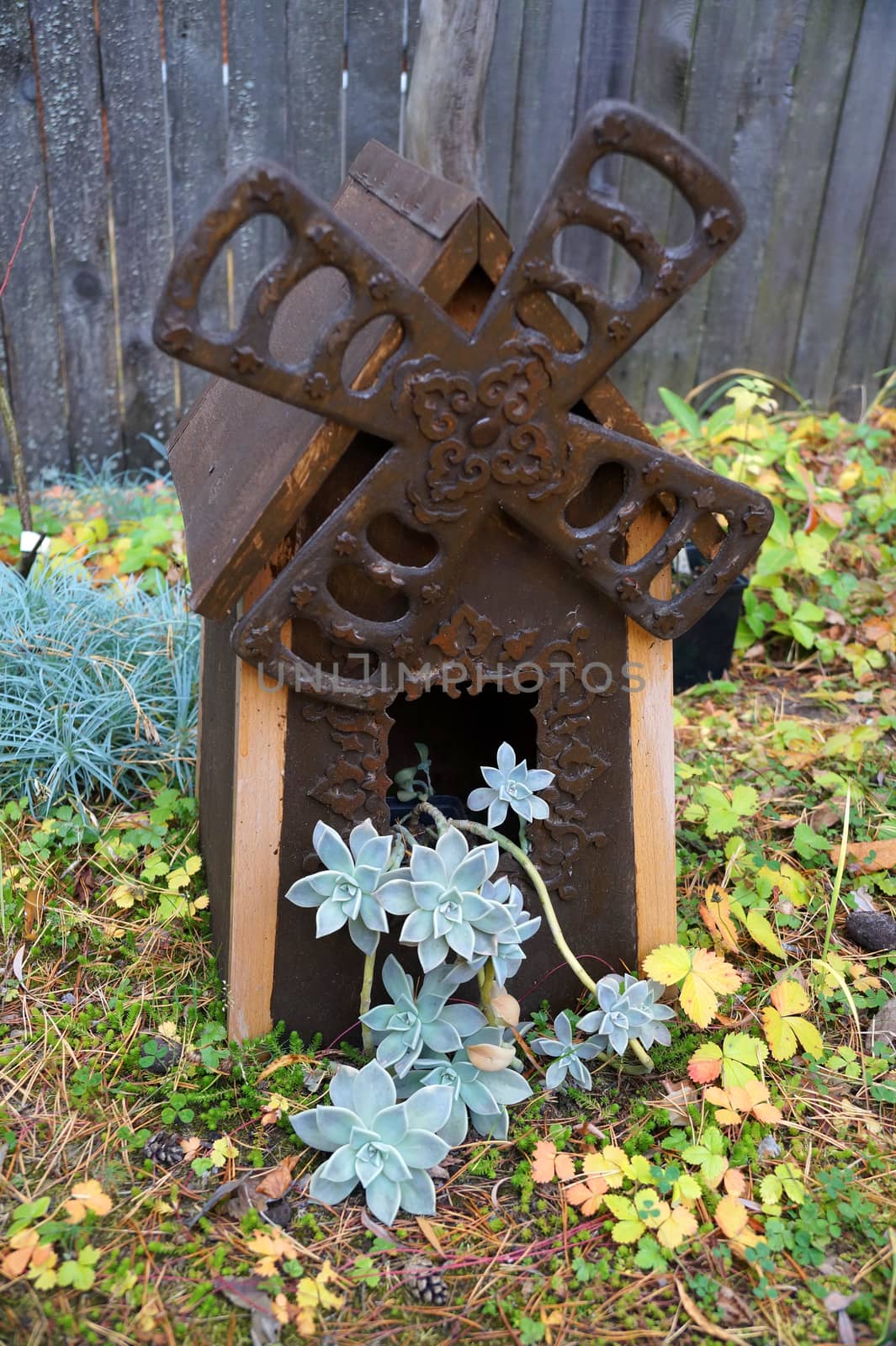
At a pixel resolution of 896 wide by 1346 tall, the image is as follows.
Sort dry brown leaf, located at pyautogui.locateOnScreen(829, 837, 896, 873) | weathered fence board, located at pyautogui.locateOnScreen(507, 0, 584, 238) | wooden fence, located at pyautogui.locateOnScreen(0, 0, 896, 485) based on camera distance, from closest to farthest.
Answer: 1. dry brown leaf, located at pyautogui.locateOnScreen(829, 837, 896, 873)
2. wooden fence, located at pyautogui.locateOnScreen(0, 0, 896, 485)
3. weathered fence board, located at pyautogui.locateOnScreen(507, 0, 584, 238)

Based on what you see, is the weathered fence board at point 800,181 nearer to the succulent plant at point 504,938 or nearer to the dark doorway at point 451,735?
the dark doorway at point 451,735

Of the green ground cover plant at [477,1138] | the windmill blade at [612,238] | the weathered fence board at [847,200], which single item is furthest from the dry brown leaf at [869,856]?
the weathered fence board at [847,200]

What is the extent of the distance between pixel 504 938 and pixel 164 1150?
631mm

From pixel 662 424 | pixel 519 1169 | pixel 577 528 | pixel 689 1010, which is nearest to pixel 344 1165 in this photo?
pixel 519 1169

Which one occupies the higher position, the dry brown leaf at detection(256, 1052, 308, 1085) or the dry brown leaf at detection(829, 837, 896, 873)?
the dry brown leaf at detection(829, 837, 896, 873)

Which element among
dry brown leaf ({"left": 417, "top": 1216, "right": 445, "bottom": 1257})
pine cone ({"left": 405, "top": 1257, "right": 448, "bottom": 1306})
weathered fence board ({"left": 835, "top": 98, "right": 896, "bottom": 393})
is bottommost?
pine cone ({"left": 405, "top": 1257, "right": 448, "bottom": 1306})

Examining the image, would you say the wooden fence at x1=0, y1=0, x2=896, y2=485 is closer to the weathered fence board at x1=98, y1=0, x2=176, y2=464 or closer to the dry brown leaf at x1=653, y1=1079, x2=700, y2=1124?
the weathered fence board at x1=98, y1=0, x2=176, y2=464

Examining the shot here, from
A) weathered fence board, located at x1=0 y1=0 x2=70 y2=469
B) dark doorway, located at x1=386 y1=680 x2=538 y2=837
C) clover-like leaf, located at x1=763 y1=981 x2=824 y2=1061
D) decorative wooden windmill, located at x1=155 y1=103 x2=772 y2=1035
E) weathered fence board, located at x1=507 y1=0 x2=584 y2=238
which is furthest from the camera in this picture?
weathered fence board, located at x1=507 y1=0 x2=584 y2=238

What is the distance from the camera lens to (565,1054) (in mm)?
1804

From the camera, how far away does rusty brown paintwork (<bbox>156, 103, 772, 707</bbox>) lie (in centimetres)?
135

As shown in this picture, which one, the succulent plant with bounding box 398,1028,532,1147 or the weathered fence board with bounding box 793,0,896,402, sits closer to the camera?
the succulent plant with bounding box 398,1028,532,1147

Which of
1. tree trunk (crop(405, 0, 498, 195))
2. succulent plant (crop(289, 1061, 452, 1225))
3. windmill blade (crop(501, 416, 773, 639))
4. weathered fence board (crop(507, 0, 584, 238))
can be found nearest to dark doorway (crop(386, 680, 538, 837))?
windmill blade (crop(501, 416, 773, 639))

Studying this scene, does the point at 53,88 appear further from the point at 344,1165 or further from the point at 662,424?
the point at 344,1165

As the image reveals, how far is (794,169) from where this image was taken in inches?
176
